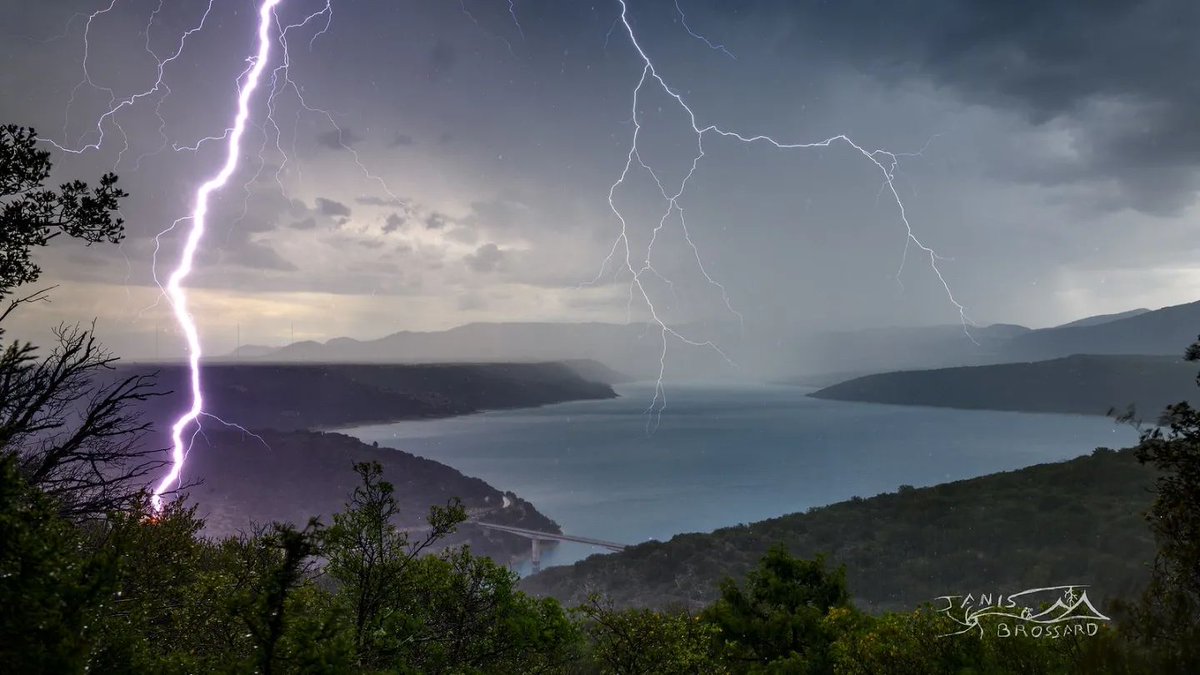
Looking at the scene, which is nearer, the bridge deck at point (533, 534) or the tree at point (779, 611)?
the tree at point (779, 611)

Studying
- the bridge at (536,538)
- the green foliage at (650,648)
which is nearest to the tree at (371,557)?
the green foliage at (650,648)

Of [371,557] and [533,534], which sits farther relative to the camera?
[533,534]

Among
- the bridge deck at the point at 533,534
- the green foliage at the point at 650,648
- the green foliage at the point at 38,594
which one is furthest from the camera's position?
the bridge deck at the point at 533,534

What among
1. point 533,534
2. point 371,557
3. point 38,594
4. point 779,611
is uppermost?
point 38,594

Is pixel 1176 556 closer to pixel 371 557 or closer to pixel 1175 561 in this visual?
pixel 1175 561

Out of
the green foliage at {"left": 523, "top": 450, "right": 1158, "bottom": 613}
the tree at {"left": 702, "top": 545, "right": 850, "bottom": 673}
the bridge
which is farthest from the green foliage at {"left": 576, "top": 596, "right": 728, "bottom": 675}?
the bridge

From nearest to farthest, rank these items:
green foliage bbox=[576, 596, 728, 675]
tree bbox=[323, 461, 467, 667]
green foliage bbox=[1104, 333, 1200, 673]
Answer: green foliage bbox=[1104, 333, 1200, 673] → tree bbox=[323, 461, 467, 667] → green foliage bbox=[576, 596, 728, 675]

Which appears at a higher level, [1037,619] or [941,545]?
[1037,619]

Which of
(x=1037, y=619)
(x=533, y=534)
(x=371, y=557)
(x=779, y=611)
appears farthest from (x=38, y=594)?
(x=533, y=534)

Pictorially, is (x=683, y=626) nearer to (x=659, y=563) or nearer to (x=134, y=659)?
(x=134, y=659)

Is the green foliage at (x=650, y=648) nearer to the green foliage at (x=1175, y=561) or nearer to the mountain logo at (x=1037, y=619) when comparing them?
the mountain logo at (x=1037, y=619)

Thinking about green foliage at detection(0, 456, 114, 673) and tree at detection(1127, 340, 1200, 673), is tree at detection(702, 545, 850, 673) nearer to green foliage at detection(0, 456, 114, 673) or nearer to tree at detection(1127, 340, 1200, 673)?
tree at detection(1127, 340, 1200, 673)

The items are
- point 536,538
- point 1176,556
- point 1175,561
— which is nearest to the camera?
point 1176,556
